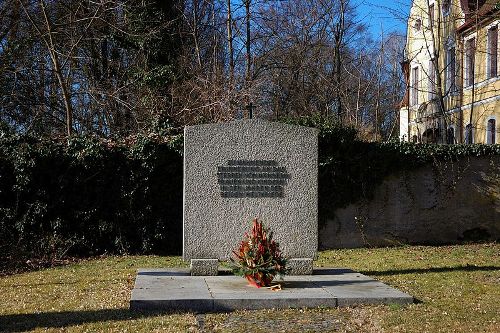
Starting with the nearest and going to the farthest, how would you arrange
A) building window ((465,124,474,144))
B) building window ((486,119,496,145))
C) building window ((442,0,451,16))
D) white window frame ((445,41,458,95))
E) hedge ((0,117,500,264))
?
1. hedge ((0,117,500,264))
2. building window ((486,119,496,145))
3. building window ((465,124,474,144))
4. white window frame ((445,41,458,95))
5. building window ((442,0,451,16))

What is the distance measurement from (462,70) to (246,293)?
21.1 m

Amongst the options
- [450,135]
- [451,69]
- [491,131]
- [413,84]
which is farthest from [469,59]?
[413,84]

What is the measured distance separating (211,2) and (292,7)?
5502 millimetres

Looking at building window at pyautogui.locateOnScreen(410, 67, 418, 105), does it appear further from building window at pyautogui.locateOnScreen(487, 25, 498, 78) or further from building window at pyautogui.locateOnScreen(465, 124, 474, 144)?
building window at pyautogui.locateOnScreen(487, 25, 498, 78)

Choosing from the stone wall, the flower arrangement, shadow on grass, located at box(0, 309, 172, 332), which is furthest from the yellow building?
shadow on grass, located at box(0, 309, 172, 332)

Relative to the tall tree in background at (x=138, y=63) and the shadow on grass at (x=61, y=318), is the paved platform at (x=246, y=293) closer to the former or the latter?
the shadow on grass at (x=61, y=318)

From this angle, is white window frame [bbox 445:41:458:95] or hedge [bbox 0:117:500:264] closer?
hedge [bbox 0:117:500:264]

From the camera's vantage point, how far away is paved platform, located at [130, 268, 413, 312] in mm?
9219

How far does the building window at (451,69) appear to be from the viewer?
28453mm

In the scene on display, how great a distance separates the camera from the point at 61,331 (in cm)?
785

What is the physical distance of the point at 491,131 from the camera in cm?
2661

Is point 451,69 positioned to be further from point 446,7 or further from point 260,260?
point 260,260

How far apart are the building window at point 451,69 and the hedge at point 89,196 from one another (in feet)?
50.2

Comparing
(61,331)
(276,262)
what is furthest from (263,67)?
(61,331)
